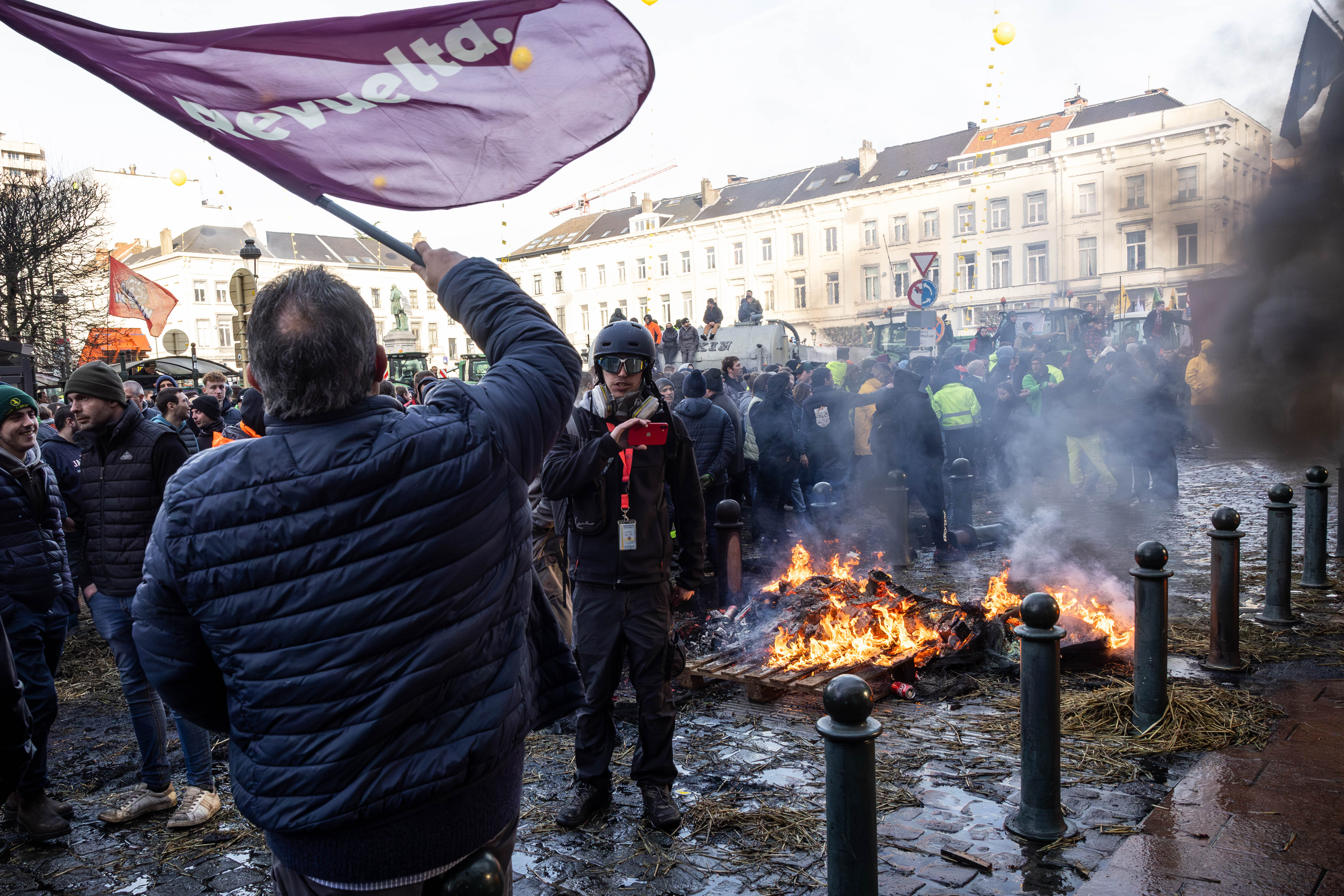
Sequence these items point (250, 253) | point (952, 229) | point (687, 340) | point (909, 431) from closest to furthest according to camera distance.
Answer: point (909, 431)
point (250, 253)
point (687, 340)
point (952, 229)

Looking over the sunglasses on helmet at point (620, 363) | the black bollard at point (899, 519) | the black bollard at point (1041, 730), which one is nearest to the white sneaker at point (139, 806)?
the sunglasses on helmet at point (620, 363)

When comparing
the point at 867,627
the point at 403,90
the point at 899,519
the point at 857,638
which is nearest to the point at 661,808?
the point at 857,638

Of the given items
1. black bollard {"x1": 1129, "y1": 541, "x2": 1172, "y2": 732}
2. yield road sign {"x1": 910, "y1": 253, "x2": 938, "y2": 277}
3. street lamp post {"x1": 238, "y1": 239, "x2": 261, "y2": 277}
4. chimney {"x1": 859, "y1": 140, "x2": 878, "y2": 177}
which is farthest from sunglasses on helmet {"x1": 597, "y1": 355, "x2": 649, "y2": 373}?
chimney {"x1": 859, "y1": 140, "x2": 878, "y2": 177}

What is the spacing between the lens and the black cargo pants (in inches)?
163

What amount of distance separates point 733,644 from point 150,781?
→ 370cm

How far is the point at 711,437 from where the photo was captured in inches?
355

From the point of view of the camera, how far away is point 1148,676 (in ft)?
15.9

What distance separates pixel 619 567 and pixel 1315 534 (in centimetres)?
684

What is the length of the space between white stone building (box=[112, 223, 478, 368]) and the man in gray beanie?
2237 inches

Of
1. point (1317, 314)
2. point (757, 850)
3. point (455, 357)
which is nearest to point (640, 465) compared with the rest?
point (757, 850)

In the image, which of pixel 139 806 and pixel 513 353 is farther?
pixel 139 806

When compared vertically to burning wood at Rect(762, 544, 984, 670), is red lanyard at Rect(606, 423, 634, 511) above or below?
above

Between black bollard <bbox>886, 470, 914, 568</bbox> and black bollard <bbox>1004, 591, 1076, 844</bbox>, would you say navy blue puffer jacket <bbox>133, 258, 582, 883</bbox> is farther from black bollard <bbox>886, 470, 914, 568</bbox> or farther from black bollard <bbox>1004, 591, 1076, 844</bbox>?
black bollard <bbox>886, 470, 914, 568</bbox>

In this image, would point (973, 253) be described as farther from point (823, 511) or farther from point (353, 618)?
point (353, 618)
